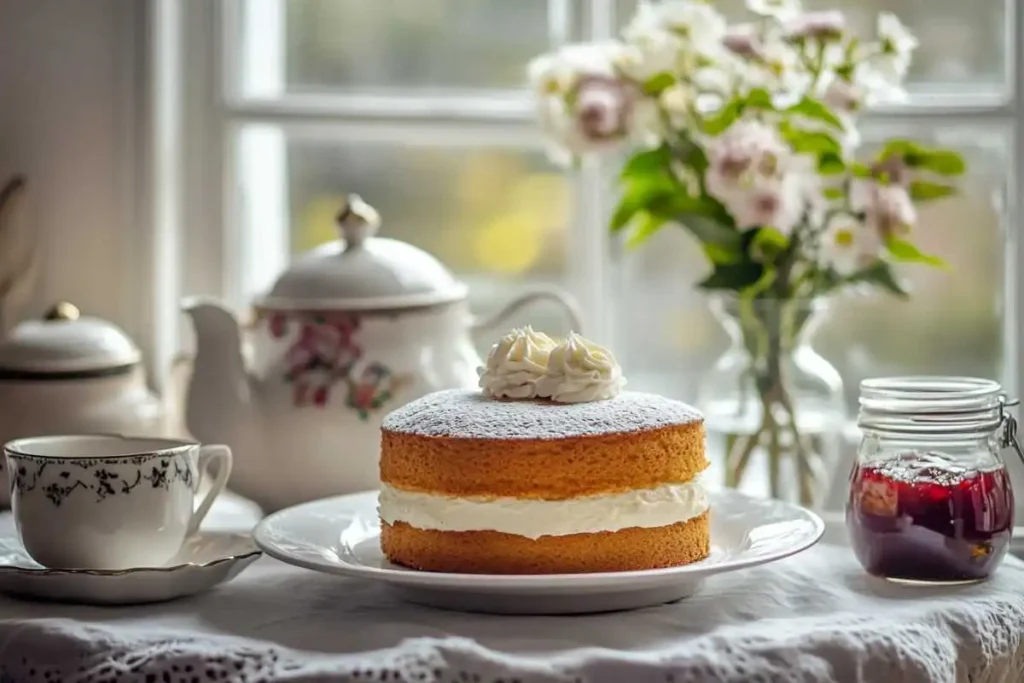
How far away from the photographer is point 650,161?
1440 millimetres

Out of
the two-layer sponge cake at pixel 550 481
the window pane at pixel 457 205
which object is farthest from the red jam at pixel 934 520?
the window pane at pixel 457 205

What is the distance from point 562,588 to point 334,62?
3.19 ft

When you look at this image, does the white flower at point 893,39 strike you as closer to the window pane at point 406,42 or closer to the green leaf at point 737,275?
the green leaf at point 737,275

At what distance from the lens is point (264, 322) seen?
134cm

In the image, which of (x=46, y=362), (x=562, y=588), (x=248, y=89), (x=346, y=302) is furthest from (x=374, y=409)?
(x=248, y=89)

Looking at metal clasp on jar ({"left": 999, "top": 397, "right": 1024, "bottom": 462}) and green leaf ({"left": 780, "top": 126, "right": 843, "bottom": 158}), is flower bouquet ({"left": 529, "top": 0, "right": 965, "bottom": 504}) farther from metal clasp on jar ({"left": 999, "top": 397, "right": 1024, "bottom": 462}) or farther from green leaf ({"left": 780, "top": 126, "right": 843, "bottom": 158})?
metal clasp on jar ({"left": 999, "top": 397, "right": 1024, "bottom": 462})

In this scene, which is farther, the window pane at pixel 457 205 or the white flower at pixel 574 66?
the window pane at pixel 457 205

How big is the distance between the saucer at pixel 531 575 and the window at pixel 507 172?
559mm

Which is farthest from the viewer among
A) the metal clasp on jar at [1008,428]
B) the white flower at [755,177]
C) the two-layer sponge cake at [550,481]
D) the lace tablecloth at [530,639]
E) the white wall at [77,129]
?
the white wall at [77,129]

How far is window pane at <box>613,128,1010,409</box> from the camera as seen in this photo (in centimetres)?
169

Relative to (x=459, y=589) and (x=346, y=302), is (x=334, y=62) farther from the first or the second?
(x=459, y=589)

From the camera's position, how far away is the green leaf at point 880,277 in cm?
141

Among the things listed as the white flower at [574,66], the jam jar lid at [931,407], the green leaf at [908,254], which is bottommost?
the jam jar lid at [931,407]

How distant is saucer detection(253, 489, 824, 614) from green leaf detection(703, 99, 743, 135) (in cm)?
39
